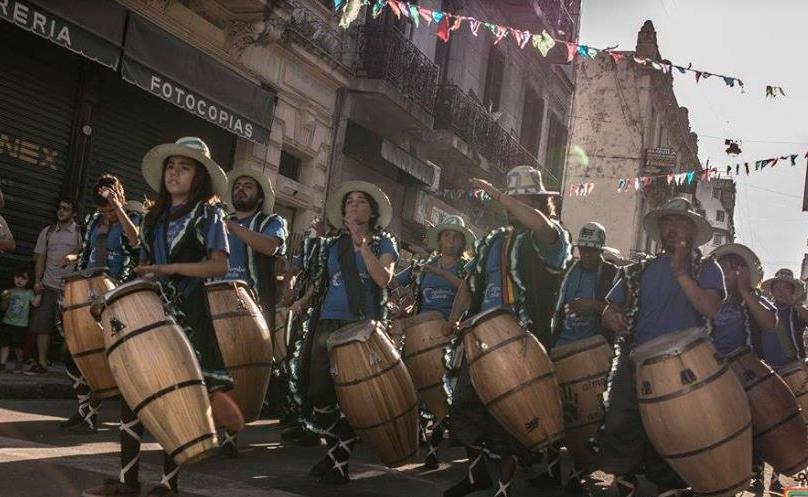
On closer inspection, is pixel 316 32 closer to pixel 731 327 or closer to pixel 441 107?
pixel 441 107

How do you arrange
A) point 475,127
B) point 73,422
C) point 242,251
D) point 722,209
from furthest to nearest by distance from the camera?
1. point 722,209
2. point 475,127
3. point 73,422
4. point 242,251

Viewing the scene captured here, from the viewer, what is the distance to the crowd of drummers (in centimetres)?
441

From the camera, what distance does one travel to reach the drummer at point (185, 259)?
14.4ft

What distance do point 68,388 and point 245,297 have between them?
13.6 feet

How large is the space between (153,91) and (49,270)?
2883 millimetres

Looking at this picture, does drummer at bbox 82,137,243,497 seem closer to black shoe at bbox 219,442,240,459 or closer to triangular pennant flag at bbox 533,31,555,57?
black shoe at bbox 219,442,240,459

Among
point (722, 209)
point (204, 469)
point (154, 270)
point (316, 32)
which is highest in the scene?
point (722, 209)

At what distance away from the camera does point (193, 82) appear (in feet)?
42.8

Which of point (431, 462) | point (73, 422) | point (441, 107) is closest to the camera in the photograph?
point (73, 422)

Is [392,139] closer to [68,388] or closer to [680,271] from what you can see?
[68,388]

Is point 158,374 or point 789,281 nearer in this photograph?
point 158,374

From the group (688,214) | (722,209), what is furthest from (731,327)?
(722,209)

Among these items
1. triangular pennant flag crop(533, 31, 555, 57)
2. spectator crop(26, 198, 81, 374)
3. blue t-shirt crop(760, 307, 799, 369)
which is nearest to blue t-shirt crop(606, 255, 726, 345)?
blue t-shirt crop(760, 307, 799, 369)

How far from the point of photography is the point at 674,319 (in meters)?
5.38
